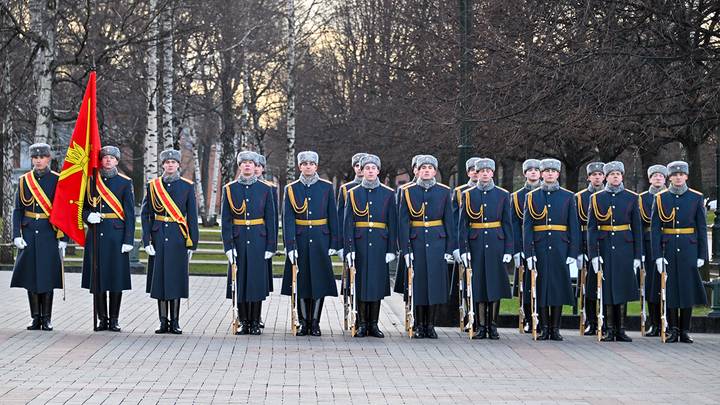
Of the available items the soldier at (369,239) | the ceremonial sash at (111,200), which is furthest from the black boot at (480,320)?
the ceremonial sash at (111,200)

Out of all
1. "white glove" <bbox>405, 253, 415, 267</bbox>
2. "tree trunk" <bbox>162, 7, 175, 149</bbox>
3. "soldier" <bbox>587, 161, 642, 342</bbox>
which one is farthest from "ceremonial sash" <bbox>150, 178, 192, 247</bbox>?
"tree trunk" <bbox>162, 7, 175, 149</bbox>

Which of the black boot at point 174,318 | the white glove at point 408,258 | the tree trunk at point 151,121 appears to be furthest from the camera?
the tree trunk at point 151,121

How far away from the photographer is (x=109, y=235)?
1658cm

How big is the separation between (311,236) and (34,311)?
3.33 metres

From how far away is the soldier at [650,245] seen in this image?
16.9 metres

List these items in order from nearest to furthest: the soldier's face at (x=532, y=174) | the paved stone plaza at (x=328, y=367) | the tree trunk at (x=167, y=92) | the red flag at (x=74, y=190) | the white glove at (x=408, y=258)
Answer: the paved stone plaza at (x=328, y=367) → the white glove at (x=408, y=258) → the red flag at (x=74, y=190) → the soldier's face at (x=532, y=174) → the tree trunk at (x=167, y=92)

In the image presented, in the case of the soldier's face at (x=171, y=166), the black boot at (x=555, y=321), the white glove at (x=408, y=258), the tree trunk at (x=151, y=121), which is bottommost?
the black boot at (x=555, y=321)

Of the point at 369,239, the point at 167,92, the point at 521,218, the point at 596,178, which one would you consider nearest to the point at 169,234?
the point at 369,239

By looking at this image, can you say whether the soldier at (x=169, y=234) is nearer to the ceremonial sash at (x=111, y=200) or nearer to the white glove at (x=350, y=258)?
the ceremonial sash at (x=111, y=200)

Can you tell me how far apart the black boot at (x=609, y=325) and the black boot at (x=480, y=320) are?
52.7 inches

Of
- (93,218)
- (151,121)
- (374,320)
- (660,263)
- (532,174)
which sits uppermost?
(151,121)

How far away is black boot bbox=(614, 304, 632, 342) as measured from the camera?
53.8 ft

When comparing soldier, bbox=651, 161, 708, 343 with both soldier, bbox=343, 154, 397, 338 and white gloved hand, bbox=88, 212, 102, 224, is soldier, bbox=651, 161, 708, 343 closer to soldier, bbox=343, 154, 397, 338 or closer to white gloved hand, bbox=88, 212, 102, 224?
soldier, bbox=343, 154, 397, 338

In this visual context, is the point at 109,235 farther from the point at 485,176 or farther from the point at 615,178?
the point at 615,178
